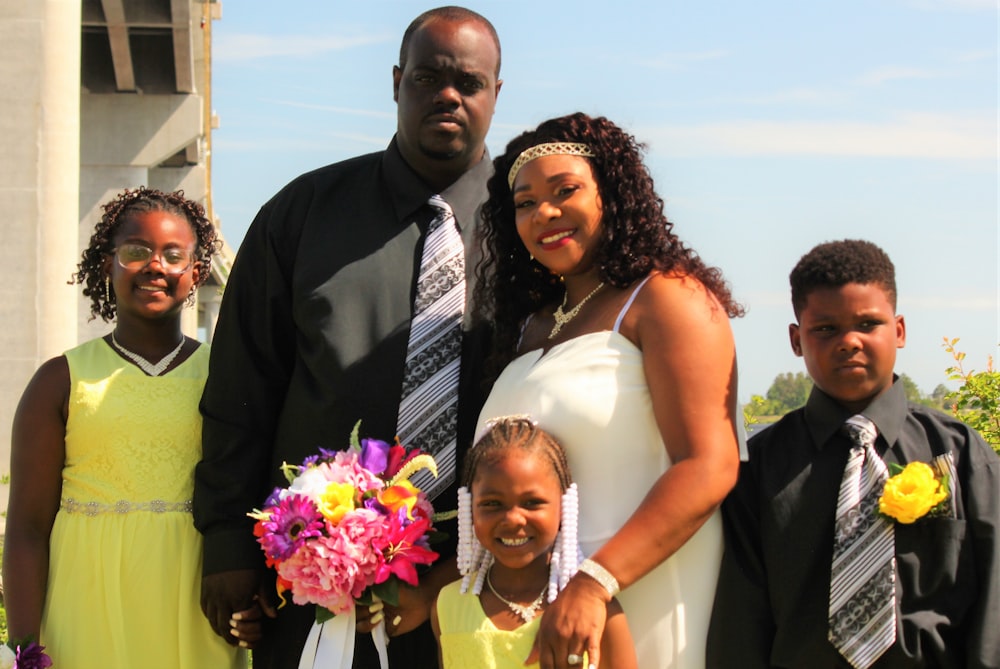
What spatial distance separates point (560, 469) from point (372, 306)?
45.3 inches

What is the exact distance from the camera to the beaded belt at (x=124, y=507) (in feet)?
16.2

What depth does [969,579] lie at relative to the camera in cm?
378

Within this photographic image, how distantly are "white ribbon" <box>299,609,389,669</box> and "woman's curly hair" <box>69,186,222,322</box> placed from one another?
1.82m

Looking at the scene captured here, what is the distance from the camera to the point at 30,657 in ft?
15.0

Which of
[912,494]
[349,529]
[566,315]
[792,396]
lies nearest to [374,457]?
[349,529]

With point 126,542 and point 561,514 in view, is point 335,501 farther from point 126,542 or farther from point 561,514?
point 126,542

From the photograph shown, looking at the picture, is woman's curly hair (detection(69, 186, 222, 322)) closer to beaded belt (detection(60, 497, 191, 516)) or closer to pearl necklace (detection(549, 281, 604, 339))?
beaded belt (detection(60, 497, 191, 516))

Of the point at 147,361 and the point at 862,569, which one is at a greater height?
the point at 147,361

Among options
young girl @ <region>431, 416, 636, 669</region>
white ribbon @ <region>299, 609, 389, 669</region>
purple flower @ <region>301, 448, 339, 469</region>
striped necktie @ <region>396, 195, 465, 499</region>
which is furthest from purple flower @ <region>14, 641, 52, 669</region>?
young girl @ <region>431, 416, 636, 669</region>

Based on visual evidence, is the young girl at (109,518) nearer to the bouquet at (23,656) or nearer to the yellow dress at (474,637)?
the bouquet at (23,656)

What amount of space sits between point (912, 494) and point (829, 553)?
13.6 inches

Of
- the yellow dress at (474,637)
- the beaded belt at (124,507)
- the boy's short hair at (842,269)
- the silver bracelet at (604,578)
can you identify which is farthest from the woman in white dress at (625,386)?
the beaded belt at (124,507)

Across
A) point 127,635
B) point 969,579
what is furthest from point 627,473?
point 127,635

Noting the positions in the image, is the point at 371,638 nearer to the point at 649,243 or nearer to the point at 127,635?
the point at 127,635
